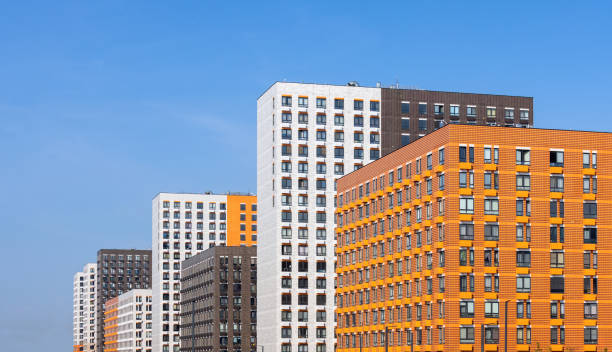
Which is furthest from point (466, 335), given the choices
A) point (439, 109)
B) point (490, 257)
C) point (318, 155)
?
point (439, 109)

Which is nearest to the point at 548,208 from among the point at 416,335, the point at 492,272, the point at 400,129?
the point at 492,272

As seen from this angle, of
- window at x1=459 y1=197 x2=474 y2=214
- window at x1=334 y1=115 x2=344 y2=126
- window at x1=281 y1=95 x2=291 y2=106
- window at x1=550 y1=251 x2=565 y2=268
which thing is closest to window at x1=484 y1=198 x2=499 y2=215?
window at x1=459 y1=197 x2=474 y2=214

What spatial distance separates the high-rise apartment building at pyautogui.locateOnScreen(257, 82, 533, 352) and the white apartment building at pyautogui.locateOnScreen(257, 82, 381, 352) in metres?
0.17

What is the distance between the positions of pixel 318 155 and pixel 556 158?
66.2 meters

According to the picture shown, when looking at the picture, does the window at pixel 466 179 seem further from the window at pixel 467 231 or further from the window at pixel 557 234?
the window at pixel 557 234

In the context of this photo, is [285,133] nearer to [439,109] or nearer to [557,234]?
[439,109]

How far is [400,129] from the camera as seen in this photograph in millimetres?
184250

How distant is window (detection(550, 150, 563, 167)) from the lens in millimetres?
123625

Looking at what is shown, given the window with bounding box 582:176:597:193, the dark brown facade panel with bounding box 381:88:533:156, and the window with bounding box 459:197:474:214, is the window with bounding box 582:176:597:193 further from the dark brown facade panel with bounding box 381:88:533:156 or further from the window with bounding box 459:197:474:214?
the dark brown facade panel with bounding box 381:88:533:156

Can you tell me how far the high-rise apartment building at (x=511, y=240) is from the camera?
119125 millimetres

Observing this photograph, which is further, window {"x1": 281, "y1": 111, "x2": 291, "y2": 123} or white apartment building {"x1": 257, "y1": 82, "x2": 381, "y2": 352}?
window {"x1": 281, "y1": 111, "x2": 291, "y2": 123}

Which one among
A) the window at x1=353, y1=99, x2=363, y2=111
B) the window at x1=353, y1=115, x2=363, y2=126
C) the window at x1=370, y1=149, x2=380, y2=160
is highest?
the window at x1=353, y1=99, x2=363, y2=111

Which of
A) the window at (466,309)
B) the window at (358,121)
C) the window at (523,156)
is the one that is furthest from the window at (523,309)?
the window at (358,121)

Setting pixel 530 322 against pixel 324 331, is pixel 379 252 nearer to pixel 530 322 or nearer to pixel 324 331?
pixel 530 322
